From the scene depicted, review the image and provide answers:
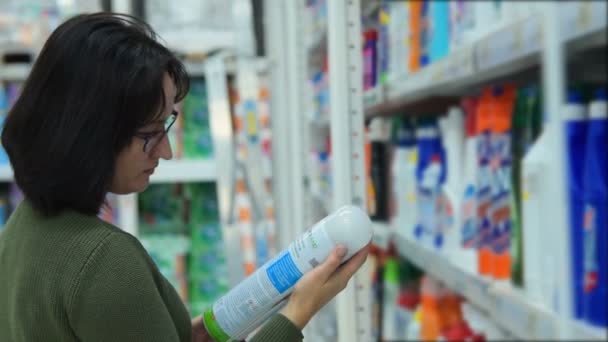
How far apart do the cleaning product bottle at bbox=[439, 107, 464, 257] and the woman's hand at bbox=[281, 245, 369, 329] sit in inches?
33.5

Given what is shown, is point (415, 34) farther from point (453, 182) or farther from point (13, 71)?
point (13, 71)

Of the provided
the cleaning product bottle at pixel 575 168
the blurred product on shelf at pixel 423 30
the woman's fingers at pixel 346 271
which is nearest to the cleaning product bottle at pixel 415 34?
the blurred product on shelf at pixel 423 30

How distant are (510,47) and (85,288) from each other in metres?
0.71

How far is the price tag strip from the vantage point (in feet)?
→ 3.29

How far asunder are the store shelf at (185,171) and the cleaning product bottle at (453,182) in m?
1.14

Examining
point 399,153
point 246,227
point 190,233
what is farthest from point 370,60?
point 190,233

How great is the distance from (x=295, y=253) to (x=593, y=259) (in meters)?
0.43

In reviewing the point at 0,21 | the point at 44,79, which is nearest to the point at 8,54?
the point at 0,21

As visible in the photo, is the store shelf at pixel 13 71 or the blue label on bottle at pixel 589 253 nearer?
the blue label on bottle at pixel 589 253

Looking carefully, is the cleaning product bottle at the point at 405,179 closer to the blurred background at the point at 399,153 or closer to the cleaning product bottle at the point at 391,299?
the blurred background at the point at 399,153

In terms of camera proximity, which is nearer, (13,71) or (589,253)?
(589,253)

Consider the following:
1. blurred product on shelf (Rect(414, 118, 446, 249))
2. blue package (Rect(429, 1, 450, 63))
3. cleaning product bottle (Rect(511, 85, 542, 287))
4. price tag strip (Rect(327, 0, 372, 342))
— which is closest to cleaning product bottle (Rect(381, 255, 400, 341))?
blurred product on shelf (Rect(414, 118, 446, 249))

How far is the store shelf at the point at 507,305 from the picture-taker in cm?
99

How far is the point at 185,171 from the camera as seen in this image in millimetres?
2650
